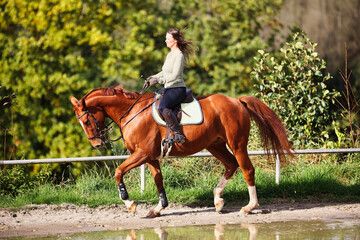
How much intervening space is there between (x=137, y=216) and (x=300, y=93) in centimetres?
509

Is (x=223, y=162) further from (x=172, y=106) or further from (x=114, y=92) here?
(x=114, y=92)

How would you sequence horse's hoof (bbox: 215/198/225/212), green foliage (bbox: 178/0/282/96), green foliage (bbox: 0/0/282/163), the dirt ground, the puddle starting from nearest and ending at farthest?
1. the puddle
2. the dirt ground
3. horse's hoof (bbox: 215/198/225/212)
4. green foliage (bbox: 0/0/282/163)
5. green foliage (bbox: 178/0/282/96)

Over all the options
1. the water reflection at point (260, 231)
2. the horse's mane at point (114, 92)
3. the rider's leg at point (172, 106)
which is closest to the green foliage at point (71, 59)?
the horse's mane at point (114, 92)

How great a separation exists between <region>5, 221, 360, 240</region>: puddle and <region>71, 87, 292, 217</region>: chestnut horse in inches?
38.3

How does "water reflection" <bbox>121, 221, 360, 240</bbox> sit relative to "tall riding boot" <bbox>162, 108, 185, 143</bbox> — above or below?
below

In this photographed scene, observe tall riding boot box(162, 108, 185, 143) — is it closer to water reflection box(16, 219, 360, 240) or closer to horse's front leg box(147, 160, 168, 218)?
horse's front leg box(147, 160, 168, 218)

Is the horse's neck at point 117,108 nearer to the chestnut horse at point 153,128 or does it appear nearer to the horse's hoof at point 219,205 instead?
the chestnut horse at point 153,128

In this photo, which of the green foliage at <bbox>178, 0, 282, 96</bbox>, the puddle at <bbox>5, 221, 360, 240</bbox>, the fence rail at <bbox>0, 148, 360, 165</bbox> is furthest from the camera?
the green foliage at <bbox>178, 0, 282, 96</bbox>

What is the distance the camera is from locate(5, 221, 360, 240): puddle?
22.2ft

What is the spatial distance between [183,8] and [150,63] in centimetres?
144

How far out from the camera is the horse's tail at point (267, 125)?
8.76 m

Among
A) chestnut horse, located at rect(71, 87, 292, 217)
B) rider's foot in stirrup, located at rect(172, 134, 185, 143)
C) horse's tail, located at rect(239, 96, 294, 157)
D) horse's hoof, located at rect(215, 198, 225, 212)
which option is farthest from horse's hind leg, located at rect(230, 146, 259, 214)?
rider's foot in stirrup, located at rect(172, 134, 185, 143)

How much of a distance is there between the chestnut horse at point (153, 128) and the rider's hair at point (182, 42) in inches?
29.6

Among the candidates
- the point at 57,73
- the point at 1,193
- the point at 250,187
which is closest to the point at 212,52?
the point at 57,73
